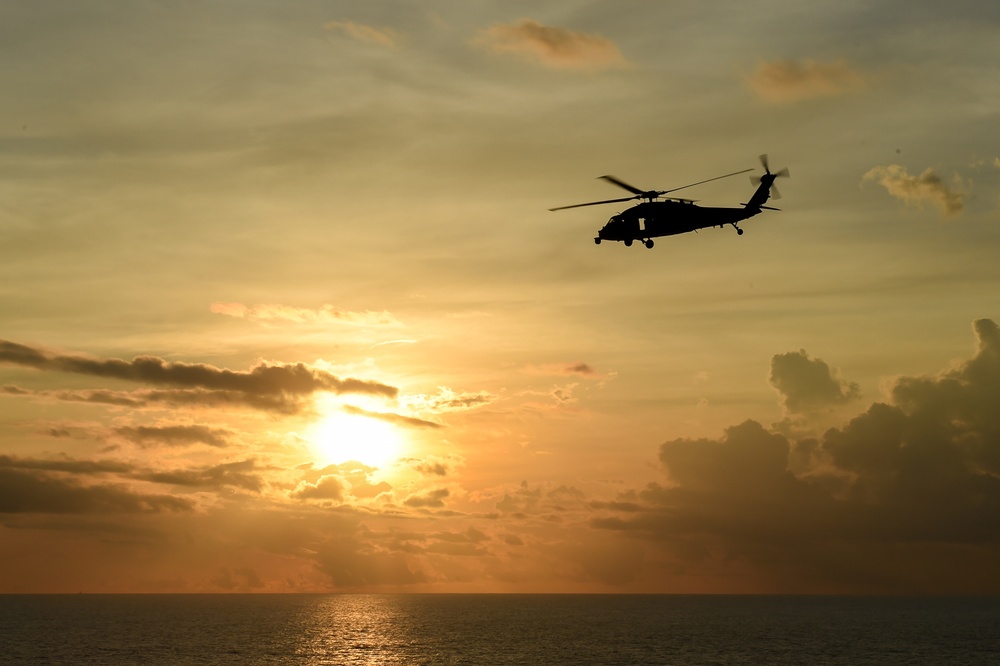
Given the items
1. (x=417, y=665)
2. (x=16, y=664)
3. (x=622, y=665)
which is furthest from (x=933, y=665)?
(x=16, y=664)

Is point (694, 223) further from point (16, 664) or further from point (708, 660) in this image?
point (16, 664)

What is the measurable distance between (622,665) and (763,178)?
12893cm

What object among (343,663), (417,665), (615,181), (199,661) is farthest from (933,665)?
(615,181)

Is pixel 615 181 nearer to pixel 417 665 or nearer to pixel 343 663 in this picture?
pixel 417 665

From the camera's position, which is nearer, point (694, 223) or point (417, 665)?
point (694, 223)

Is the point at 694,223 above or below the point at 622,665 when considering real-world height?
above

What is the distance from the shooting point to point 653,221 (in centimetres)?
7231

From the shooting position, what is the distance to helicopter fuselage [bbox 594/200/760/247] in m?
72.4

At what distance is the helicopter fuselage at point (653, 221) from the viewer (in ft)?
237

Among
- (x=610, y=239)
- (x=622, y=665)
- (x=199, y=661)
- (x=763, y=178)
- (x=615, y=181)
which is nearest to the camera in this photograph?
(x=615, y=181)

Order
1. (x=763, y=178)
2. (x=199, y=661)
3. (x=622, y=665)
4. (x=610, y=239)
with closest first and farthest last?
(x=610, y=239) → (x=763, y=178) → (x=622, y=665) → (x=199, y=661)

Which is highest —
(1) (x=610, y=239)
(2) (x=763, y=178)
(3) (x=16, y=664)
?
(2) (x=763, y=178)

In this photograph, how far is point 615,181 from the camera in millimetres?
68375

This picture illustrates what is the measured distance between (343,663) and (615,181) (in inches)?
6206
